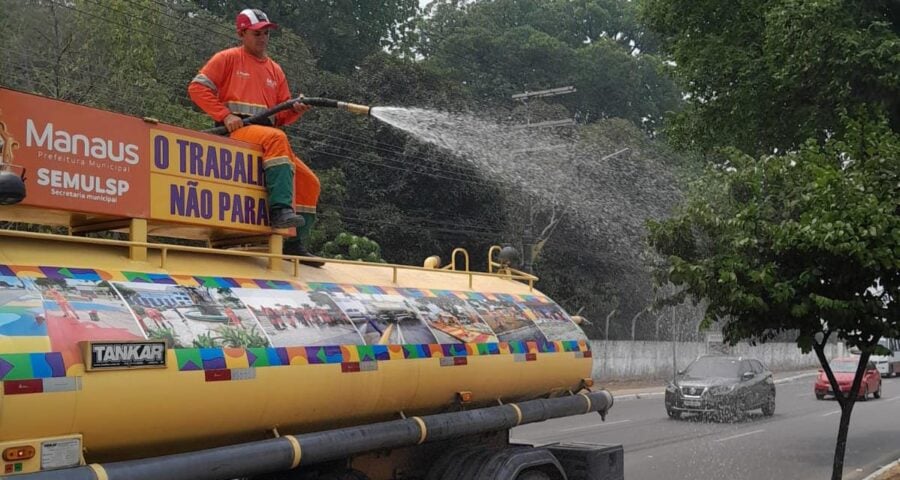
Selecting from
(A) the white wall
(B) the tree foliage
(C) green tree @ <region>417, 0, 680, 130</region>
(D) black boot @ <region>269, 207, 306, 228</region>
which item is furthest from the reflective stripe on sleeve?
(C) green tree @ <region>417, 0, 680, 130</region>

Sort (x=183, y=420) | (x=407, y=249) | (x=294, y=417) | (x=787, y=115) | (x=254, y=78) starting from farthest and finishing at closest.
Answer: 1. (x=407, y=249)
2. (x=787, y=115)
3. (x=254, y=78)
4. (x=294, y=417)
5. (x=183, y=420)

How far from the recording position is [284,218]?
19.6 ft

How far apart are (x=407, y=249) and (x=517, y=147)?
6.20 m

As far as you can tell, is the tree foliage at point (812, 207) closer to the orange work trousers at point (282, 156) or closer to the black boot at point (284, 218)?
the orange work trousers at point (282, 156)

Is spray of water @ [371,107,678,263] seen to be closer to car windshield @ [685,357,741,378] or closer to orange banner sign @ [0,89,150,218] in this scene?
car windshield @ [685,357,741,378]

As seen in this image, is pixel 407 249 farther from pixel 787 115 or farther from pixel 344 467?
pixel 344 467

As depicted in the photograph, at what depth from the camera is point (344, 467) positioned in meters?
5.86

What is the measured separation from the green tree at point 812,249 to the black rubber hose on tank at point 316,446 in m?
3.16

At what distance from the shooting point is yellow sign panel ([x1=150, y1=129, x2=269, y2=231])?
5.41 metres

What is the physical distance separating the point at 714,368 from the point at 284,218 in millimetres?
19892

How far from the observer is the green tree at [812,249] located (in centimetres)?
895

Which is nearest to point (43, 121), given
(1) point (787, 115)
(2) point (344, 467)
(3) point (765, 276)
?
(2) point (344, 467)

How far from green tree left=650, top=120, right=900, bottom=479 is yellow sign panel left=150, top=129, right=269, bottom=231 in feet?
16.9

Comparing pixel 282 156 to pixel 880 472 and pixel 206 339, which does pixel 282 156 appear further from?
pixel 880 472
